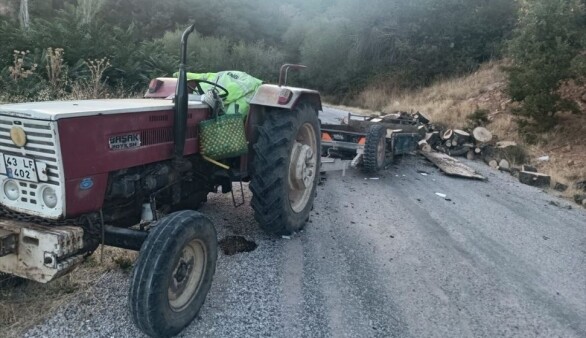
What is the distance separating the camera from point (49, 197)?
250cm

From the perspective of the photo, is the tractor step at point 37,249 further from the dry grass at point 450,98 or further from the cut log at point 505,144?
the dry grass at point 450,98

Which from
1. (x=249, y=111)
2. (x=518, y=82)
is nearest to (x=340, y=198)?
(x=249, y=111)

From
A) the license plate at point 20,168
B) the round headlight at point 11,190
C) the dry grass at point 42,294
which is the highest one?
the license plate at point 20,168

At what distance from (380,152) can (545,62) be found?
19.5 feet

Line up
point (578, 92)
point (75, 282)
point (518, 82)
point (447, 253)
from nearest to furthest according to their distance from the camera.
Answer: point (75, 282) < point (447, 253) < point (518, 82) < point (578, 92)

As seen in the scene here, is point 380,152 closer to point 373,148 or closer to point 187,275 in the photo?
point 373,148

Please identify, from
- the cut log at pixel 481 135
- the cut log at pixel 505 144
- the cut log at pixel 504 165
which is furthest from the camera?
the cut log at pixel 481 135

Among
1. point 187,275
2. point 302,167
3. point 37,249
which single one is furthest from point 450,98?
point 37,249

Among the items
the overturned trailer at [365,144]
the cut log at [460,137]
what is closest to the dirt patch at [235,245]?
the overturned trailer at [365,144]

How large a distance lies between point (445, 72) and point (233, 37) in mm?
14765

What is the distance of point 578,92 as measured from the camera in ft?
39.2

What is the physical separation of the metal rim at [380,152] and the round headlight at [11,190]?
5.58 m

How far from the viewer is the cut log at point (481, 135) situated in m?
10.9

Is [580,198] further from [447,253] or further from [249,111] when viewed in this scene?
[249,111]
